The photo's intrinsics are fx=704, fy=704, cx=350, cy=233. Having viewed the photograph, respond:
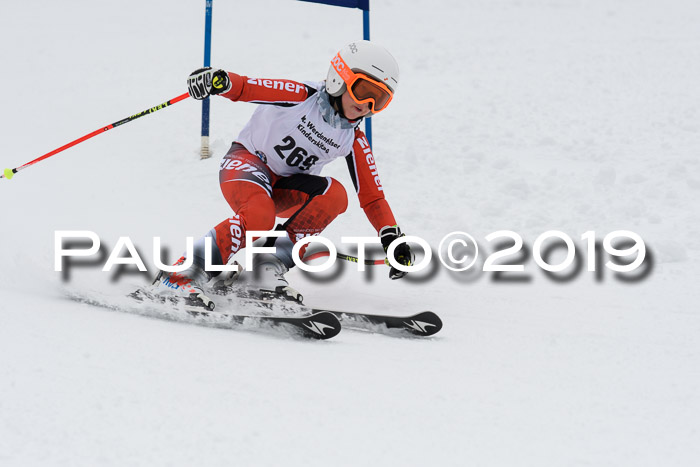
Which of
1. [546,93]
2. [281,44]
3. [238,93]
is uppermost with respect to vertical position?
[281,44]

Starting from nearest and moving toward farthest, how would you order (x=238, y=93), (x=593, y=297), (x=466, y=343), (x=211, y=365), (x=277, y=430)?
(x=277, y=430), (x=211, y=365), (x=466, y=343), (x=238, y=93), (x=593, y=297)

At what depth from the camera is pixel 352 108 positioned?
3713mm

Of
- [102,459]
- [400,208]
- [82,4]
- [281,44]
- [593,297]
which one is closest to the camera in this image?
[102,459]

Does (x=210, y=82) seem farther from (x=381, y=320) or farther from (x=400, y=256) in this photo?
(x=381, y=320)

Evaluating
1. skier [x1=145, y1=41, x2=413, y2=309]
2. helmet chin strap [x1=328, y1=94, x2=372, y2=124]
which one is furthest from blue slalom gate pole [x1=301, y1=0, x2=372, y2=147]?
helmet chin strap [x1=328, y1=94, x2=372, y2=124]

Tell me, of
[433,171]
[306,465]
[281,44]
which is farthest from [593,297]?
[281,44]

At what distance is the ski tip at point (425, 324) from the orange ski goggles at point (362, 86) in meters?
1.12

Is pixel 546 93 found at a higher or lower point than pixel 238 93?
higher

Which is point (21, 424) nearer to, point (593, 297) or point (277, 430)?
point (277, 430)

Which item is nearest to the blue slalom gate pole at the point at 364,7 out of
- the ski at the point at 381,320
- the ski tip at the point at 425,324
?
the ski at the point at 381,320

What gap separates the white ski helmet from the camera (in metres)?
3.59

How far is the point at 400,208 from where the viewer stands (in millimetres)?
6289

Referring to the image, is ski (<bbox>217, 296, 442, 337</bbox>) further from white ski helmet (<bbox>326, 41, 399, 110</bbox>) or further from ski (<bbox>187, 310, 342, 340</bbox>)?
white ski helmet (<bbox>326, 41, 399, 110</bbox>)

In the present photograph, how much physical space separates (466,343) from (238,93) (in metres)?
1.71
